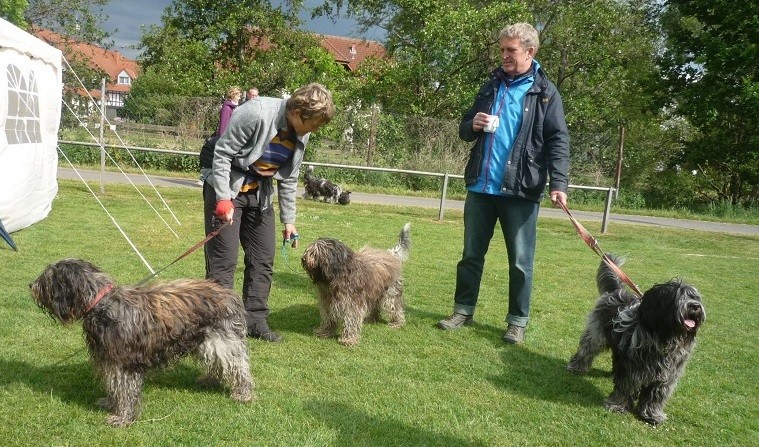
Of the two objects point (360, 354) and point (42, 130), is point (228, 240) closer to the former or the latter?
point (360, 354)

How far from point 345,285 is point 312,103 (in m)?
1.46

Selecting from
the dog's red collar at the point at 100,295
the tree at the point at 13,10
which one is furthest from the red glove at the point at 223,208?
the tree at the point at 13,10

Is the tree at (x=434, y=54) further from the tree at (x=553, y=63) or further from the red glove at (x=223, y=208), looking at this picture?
the red glove at (x=223, y=208)

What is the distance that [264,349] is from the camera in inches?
172

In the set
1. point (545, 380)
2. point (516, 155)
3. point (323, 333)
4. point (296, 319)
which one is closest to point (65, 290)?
point (323, 333)

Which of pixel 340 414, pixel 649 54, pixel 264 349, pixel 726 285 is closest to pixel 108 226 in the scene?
pixel 264 349

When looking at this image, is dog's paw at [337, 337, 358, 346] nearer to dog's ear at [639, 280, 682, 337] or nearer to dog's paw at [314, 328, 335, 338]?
dog's paw at [314, 328, 335, 338]

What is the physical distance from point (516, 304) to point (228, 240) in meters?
2.31

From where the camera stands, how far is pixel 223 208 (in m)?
3.80

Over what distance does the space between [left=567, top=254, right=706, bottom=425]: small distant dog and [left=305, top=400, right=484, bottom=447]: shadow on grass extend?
109 cm

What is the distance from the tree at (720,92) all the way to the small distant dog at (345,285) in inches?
676

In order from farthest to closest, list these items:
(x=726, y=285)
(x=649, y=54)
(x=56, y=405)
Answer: (x=649, y=54) → (x=726, y=285) → (x=56, y=405)

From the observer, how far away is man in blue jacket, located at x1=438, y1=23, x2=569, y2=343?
462cm

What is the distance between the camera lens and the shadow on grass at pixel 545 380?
13.1 ft
